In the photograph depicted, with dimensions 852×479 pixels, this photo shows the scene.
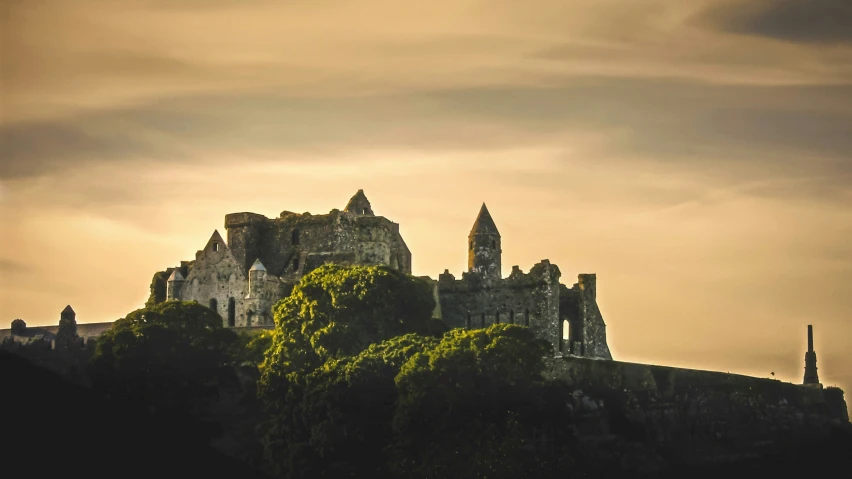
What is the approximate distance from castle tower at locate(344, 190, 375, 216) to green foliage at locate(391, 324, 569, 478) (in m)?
24.3

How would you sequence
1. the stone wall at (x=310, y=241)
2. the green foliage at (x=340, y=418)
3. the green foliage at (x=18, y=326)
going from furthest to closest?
the green foliage at (x=18, y=326)
the stone wall at (x=310, y=241)
the green foliage at (x=340, y=418)

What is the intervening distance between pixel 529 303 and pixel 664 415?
1073 centimetres

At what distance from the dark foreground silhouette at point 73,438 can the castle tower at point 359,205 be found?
145 ft

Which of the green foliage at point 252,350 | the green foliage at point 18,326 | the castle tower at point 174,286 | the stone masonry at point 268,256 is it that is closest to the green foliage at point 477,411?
the green foliage at point 252,350

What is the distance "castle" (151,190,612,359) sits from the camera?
10519 centimetres

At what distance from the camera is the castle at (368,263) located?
4141 inches

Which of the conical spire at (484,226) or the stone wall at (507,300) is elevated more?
the conical spire at (484,226)

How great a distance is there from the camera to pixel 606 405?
97125 mm

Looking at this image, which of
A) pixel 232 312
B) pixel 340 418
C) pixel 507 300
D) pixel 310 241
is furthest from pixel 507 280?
pixel 340 418

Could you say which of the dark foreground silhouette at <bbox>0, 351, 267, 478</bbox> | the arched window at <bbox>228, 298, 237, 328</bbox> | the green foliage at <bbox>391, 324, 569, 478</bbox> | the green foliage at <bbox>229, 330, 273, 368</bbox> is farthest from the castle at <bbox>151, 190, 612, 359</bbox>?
the dark foreground silhouette at <bbox>0, 351, 267, 478</bbox>

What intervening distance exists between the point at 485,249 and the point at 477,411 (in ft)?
76.1

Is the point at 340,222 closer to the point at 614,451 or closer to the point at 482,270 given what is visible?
the point at 482,270

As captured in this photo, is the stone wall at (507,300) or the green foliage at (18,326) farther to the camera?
the green foliage at (18,326)

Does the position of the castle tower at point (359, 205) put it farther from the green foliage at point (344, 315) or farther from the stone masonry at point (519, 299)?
the green foliage at point (344, 315)
